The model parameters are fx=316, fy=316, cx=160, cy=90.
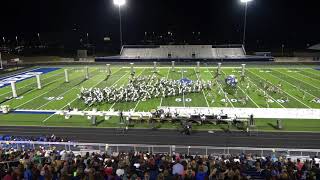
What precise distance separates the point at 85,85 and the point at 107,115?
1251cm

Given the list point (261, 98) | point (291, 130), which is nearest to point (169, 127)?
point (291, 130)

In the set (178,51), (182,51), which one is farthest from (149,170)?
(182,51)

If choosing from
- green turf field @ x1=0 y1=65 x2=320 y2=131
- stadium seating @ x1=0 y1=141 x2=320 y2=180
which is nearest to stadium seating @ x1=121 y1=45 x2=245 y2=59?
green turf field @ x1=0 y1=65 x2=320 y2=131

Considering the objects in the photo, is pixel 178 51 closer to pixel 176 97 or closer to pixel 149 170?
pixel 176 97

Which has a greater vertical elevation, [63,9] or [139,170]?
[63,9]

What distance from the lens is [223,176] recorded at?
8.72m

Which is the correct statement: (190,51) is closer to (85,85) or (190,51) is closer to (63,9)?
(85,85)

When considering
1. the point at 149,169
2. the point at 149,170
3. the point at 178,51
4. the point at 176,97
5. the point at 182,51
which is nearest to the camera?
the point at 149,170

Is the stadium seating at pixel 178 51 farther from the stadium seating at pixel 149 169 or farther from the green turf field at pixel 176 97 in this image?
the stadium seating at pixel 149 169

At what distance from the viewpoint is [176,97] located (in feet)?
94.9

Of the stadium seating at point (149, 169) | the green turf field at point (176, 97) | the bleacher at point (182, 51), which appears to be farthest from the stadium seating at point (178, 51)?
the stadium seating at point (149, 169)

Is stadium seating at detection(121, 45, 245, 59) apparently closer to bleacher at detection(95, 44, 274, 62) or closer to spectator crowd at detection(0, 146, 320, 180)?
bleacher at detection(95, 44, 274, 62)

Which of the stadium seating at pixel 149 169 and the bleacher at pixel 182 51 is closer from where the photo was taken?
the stadium seating at pixel 149 169

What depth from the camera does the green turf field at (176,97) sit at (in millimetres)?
22881
